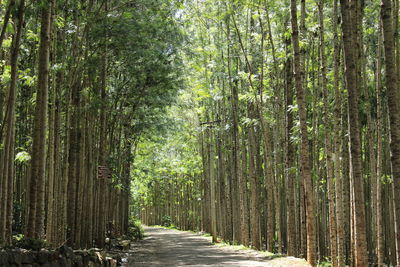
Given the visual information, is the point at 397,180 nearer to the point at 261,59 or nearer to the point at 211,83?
the point at 261,59

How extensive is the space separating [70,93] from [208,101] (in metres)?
14.5

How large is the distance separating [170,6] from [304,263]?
7916 mm

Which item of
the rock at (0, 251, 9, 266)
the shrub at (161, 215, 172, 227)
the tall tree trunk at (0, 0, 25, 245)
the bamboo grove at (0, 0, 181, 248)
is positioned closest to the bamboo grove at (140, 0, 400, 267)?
the bamboo grove at (0, 0, 181, 248)

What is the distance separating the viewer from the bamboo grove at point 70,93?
26.0ft

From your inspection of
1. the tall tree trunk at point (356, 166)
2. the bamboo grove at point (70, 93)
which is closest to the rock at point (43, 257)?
the bamboo grove at point (70, 93)

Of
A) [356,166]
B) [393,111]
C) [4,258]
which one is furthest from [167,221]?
[4,258]

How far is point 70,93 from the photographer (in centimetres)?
1042

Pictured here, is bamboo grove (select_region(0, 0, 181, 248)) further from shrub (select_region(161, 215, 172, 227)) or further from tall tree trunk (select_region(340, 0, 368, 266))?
shrub (select_region(161, 215, 172, 227))

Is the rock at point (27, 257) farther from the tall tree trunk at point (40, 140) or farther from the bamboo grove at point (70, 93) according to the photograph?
the tall tree trunk at point (40, 140)

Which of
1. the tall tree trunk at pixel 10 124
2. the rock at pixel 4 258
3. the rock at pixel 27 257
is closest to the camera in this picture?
the rock at pixel 4 258

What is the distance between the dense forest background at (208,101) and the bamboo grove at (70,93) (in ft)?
0.14

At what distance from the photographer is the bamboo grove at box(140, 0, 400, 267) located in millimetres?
7926

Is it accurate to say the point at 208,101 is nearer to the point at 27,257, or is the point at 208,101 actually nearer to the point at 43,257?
the point at 43,257

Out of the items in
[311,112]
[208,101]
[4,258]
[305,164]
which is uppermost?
[208,101]
